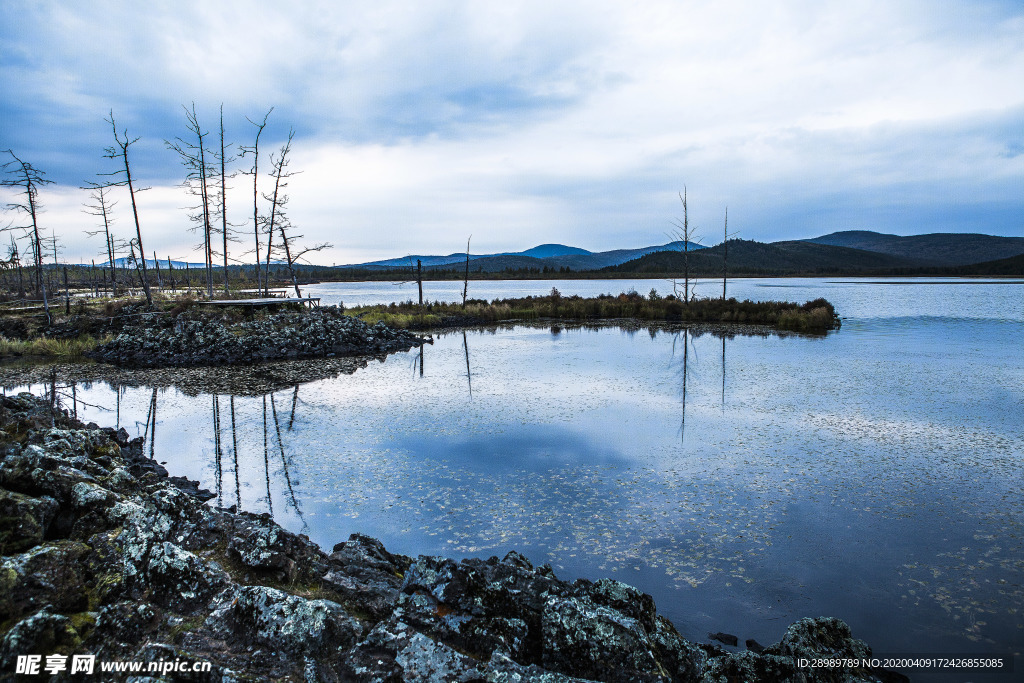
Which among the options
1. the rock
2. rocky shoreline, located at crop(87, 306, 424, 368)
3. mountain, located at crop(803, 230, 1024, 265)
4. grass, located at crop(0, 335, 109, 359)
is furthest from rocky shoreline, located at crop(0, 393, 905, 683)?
mountain, located at crop(803, 230, 1024, 265)

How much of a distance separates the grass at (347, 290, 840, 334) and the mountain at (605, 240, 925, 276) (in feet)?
275

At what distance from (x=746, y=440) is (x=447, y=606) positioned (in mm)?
6587

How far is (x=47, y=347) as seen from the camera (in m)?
19.3

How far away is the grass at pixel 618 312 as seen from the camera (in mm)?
27062

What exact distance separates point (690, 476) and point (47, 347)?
23040 mm

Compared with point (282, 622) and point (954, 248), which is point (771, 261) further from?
point (282, 622)

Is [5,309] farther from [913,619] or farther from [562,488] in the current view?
[913,619]

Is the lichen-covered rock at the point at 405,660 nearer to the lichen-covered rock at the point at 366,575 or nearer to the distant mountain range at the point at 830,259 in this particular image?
the lichen-covered rock at the point at 366,575

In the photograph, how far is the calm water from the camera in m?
4.59

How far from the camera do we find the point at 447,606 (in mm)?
3699

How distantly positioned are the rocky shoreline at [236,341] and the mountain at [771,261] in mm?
100789

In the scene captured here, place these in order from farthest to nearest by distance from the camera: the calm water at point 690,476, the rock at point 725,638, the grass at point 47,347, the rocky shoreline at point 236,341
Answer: the grass at point 47,347 → the rocky shoreline at point 236,341 → the calm water at point 690,476 → the rock at point 725,638

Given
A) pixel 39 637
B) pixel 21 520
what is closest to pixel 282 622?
pixel 39 637

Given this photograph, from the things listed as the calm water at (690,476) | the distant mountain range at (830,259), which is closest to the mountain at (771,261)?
the distant mountain range at (830,259)
